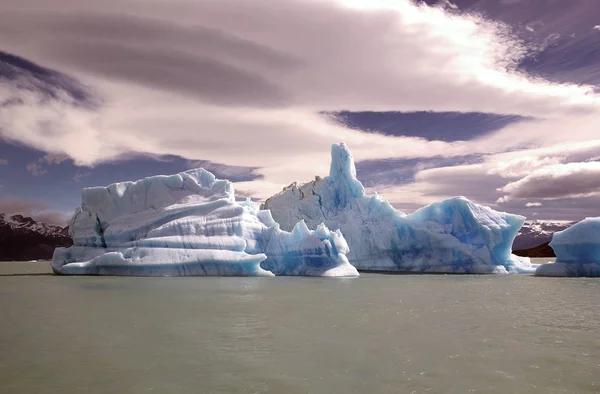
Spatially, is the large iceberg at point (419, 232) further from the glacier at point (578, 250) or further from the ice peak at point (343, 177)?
the glacier at point (578, 250)

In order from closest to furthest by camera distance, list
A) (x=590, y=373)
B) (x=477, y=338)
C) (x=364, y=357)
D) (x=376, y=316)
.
A: 1. (x=590, y=373)
2. (x=364, y=357)
3. (x=477, y=338)
4. (x=376, y=316)

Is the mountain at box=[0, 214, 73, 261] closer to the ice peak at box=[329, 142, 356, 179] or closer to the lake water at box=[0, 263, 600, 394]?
the ice peak at box=[329, 142, 356, 179]

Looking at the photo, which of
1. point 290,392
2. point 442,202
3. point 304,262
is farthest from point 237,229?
point 290,392

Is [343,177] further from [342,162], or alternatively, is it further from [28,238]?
[28,238]

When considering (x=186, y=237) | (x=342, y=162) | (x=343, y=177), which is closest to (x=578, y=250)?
(x=343, y=177)

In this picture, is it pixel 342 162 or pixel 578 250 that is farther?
pixel 342 162

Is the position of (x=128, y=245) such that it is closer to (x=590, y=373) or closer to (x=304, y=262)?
(x=304, y=262)
